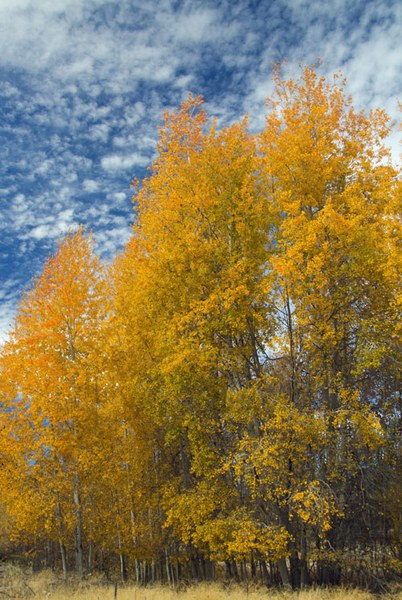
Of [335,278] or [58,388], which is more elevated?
[335,278]

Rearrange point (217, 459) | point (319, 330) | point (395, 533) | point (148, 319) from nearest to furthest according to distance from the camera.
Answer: point (319, 330) → point (217, 459) → point (148, 319) → point (395, 533)

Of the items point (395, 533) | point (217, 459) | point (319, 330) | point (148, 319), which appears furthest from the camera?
point (395, 533)

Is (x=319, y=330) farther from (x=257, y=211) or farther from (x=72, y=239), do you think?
(x=72, y=239)

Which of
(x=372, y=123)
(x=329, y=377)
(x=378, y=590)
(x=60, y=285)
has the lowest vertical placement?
(x=378, y=590)

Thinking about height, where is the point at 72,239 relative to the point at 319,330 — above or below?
above

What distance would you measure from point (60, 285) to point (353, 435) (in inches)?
370

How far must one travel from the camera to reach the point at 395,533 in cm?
1516

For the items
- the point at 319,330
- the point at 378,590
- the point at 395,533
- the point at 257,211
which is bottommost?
the point at 378,590

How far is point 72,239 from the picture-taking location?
15.2 m

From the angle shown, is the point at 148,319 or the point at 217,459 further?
the point at 148,319

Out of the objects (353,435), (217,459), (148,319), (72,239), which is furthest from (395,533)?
(72,239)

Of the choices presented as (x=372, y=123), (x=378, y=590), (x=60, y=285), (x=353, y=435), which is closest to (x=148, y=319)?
(x=60, y=285)

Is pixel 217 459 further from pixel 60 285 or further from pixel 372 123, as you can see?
pixel 372 123

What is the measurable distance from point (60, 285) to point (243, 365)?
20.1 ft
